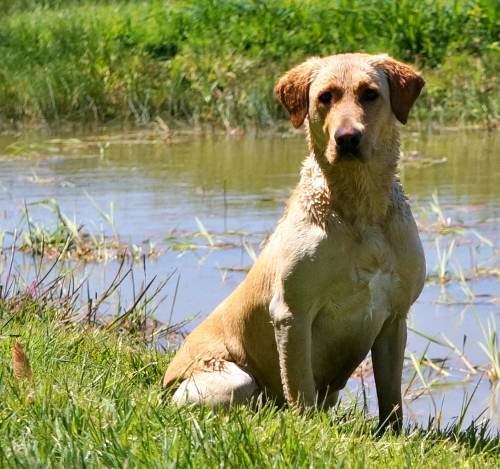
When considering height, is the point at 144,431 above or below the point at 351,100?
below

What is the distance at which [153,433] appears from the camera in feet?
11.9

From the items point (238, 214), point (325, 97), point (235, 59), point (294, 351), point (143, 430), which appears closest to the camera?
point (143, 430)

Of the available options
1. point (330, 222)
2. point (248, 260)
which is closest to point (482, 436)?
point (330, 222)

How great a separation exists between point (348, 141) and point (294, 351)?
92 cm

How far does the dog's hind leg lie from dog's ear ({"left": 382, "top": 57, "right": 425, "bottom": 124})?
4.50ft

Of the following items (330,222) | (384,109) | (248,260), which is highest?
(384,109)

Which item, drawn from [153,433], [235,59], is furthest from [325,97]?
[235,59]

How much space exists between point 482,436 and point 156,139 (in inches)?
397

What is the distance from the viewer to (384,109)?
457 cm

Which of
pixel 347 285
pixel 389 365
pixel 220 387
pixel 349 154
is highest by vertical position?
pixel 349 154

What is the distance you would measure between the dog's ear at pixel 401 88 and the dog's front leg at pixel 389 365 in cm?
93

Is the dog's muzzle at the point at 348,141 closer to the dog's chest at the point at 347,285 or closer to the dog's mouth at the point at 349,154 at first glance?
the dog's mouth at the point at 349,154

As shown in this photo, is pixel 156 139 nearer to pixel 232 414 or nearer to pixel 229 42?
pixel 229 42

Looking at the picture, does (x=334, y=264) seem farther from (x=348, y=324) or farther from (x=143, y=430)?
(x=143, y=430)
